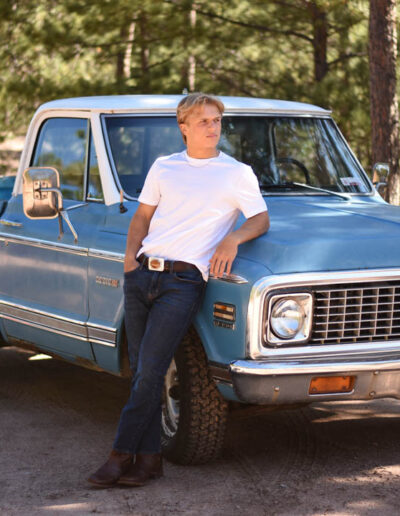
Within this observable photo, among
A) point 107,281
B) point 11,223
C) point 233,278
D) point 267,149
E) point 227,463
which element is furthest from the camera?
point 11,223

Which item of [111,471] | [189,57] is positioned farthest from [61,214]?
[189,57]

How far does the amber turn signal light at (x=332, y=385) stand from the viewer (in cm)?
502

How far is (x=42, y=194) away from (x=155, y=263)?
133cm

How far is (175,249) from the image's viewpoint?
5113 millimetres

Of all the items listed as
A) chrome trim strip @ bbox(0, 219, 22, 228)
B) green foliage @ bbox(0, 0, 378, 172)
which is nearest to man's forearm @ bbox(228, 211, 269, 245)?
chrome trim strip @ bbox(0, 219, 22, 228)

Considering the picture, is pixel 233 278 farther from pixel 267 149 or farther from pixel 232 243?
pixel 267 149

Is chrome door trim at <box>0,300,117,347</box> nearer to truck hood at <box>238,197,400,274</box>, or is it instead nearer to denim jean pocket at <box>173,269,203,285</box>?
denim jean pocket at <box>173,269,203,285</box>

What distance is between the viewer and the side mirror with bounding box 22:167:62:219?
6102 millimetres

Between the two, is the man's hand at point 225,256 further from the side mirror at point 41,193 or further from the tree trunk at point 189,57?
the tree trunk at point 189,57

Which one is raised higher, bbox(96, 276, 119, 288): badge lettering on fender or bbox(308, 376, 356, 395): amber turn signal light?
bbox(96, 276, 119, 288): badge lettering on fender

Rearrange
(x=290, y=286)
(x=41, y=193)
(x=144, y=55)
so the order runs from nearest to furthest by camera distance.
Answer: (x=290, y=286) < (x=41, y=193) < (x=144, y=55)

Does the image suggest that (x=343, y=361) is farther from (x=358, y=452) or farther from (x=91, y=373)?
(x=91, y=373)

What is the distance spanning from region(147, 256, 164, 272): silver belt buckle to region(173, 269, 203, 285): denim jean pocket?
0.08 meters

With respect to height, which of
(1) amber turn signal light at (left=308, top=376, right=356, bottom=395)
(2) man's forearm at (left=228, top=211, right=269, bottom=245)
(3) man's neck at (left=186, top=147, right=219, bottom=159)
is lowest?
(1) amber turn signal light at (left=308, top=376, right=356, bottom=395)
